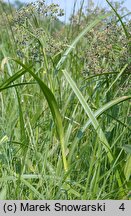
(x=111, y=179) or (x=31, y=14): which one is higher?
(x=31, y=14)

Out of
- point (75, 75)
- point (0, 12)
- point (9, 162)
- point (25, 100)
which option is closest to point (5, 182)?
→ point (9, 162)

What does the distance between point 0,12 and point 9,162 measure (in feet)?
4.48

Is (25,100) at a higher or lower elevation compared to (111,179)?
higher

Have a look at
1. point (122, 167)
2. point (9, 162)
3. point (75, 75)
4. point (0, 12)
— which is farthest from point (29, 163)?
point (0, 12)

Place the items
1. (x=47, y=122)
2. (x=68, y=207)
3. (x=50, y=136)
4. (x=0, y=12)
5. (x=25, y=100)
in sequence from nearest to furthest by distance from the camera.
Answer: (x=68, y=207), (x=50, y=136), (x=47, y=122), (x=25, y=100), (x=0, y=12)

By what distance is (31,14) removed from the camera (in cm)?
260

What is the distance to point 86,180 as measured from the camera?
88.5 inches

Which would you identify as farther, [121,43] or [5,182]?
[121,43]

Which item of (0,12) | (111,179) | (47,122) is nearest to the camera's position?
(111,179)

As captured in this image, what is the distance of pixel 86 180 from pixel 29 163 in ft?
0.85

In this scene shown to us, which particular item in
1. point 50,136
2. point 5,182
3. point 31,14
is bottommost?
point 5,182

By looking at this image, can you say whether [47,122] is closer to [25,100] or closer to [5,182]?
[25,100]

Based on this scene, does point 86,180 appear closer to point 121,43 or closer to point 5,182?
point 5,182

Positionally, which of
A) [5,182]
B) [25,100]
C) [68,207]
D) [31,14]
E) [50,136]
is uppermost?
[31,14]
